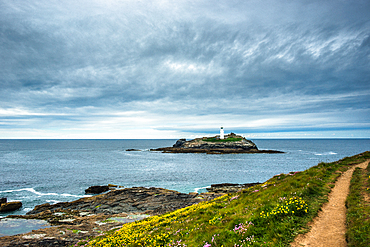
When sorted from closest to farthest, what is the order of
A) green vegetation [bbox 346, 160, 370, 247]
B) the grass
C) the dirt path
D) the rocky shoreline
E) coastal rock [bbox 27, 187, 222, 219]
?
green vegetation [bbox 346, 160, 370, 247]
the dirt path
the grass
the rocky shoreline
coastal rock [bbox 27, 187, 222, 219]

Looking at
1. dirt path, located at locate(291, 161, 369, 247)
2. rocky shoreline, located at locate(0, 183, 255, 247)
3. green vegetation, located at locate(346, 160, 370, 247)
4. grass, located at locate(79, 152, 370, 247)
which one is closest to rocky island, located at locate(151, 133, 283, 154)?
rocky shoreline, located at locate(0, 183, 255, 247)

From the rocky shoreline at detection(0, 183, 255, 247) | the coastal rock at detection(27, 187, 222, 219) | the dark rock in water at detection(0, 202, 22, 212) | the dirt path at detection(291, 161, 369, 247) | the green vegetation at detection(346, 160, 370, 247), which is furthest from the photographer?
the dark rock in water at detection(0, 202, 22, 212)

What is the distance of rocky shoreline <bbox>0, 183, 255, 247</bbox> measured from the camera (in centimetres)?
1864

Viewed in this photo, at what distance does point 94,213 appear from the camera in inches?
1272

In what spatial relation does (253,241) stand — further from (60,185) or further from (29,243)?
(60,185)

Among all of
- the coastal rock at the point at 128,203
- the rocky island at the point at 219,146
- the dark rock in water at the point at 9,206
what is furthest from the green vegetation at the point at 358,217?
the rocky island at the point at 219,146

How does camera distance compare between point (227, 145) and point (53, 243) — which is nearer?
point (53, 243)

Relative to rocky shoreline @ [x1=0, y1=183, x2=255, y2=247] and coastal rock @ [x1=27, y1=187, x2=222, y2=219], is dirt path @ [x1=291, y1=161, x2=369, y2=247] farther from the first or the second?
coastal rock @ [x1=27, y1=187, x2=222, y2=219]

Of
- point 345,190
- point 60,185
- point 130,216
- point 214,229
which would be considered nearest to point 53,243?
point 130,216

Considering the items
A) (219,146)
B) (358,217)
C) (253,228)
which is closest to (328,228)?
(358,217)

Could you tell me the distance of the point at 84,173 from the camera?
7112 cm

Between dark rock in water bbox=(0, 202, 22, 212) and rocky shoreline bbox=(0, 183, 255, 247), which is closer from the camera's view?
rocky shoreline bbox=(0, 183, 255, 247)

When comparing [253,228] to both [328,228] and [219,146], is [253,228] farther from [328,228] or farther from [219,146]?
[219,146]

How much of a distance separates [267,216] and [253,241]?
210 centimetres
